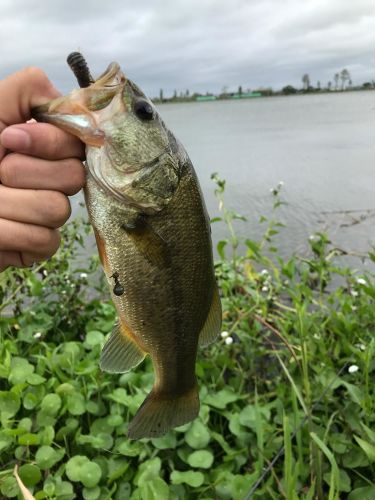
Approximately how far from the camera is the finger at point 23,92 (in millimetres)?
1537

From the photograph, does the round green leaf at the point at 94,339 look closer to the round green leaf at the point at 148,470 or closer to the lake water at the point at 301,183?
the round green leaf at the point at 148,470

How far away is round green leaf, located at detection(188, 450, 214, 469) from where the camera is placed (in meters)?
2.55

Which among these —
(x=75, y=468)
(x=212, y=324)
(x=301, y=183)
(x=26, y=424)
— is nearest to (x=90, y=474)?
(x=75, y=468)

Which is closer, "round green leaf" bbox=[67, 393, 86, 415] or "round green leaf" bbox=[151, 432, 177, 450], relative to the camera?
"round green leaf" bbox=[151, 432, 177, 450]

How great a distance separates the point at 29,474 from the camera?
242cm

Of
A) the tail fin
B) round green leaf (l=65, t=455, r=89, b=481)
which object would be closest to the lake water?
the tail fin

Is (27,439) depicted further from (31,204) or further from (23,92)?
(23,92)

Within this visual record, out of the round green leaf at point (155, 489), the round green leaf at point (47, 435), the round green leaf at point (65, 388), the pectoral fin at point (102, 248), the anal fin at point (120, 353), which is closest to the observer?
the pectoral fin at point (102, 248)

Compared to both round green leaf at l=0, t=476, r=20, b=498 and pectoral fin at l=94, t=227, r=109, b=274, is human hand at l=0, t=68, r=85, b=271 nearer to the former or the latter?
pectoral fin at l=94, t=227, r=109, b=274

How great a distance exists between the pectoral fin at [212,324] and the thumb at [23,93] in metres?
0.91

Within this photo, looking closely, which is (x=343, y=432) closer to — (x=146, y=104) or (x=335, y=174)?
(x=146, y=104)

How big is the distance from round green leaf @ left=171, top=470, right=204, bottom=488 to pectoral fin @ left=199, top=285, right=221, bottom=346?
104 cm

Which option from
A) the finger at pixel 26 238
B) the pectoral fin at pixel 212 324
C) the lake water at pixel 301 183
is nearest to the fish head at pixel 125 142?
the finger at pixel 26 238

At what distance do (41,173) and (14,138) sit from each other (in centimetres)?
15
